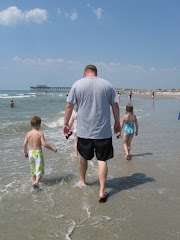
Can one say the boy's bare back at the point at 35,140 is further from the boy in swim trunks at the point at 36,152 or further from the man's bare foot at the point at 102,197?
the man's bare foot at the point at 102,197

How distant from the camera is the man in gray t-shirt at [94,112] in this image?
11.0 feet

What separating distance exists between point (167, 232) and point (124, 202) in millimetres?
847

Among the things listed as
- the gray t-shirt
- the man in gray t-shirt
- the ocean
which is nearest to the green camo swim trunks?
the ocean

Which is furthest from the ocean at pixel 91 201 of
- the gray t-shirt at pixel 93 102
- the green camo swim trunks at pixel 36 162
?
the gray t-shirt at pixel 93 102

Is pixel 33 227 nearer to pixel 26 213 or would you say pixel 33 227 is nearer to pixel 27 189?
pixel 26 213

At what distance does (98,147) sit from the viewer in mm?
3457

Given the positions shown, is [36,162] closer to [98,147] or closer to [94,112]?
[98,147]

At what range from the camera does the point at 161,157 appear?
571cm

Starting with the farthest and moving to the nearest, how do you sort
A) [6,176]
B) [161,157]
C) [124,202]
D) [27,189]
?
[161,157] → [6,176] → [27,189] → [124,202]

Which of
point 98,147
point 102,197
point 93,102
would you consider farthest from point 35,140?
point 102,197

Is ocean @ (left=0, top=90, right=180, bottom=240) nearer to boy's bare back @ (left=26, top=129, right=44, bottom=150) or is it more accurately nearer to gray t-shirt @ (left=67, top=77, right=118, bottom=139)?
boy's bare back @ (left=26, top=129, right=44, bottom=150)

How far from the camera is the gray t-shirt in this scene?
335 cm

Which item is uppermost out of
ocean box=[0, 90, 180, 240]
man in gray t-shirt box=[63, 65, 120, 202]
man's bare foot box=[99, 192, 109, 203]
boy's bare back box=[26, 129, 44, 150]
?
man in gray t-shirt box=[63, 65, 120, 202]

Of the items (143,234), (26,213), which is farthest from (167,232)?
(26,213)
